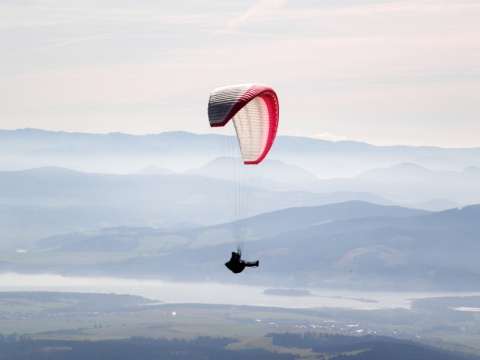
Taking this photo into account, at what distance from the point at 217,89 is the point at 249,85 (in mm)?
2998

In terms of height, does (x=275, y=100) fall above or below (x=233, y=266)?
above

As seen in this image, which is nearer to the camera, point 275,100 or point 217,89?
point 217,89

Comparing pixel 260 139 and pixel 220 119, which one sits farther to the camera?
pixel 260 139

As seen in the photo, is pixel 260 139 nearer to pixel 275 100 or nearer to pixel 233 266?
pixel 275 100

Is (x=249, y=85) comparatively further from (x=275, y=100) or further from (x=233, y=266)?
(x=233, y=266)

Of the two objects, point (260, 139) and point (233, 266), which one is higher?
point (260, 139)

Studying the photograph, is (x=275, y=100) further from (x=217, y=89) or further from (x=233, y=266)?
(x=233, y=266)

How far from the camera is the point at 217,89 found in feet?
303

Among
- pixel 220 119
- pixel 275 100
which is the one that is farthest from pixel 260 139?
pixel 220 119

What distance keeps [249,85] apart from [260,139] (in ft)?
26.5

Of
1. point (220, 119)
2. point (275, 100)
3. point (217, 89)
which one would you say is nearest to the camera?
point (220, 119)

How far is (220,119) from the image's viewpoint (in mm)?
85438

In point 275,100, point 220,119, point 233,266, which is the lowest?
point 233,266

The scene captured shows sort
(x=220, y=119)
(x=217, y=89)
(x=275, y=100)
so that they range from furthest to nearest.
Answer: (x=275, y=100) < (x=217, y=89) < (x=220, y=119)
